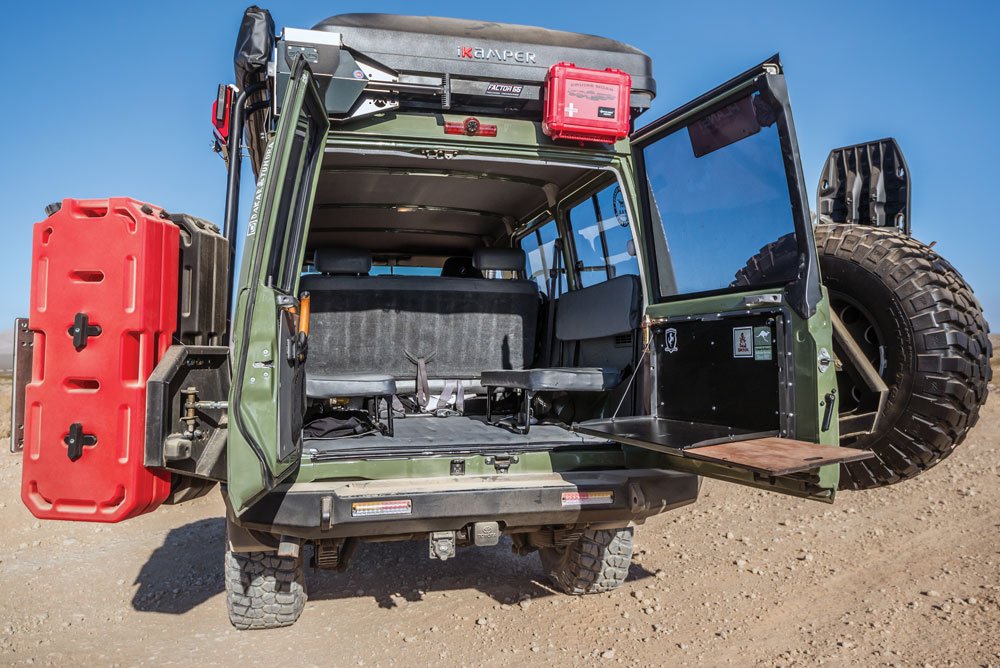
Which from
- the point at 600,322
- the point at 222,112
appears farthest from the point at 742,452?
the point at 222,112

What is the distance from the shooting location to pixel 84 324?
2.63 m

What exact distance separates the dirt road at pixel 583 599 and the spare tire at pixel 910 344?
0.82 meters

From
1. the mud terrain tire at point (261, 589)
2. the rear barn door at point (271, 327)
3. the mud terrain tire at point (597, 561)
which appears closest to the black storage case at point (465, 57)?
the rear barn door at point (271, 327)

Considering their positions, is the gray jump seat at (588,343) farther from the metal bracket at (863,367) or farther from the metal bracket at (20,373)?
the metal bracket at (20,373)

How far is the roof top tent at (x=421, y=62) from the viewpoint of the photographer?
10.9ft

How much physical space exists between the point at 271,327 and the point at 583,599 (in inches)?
99.2

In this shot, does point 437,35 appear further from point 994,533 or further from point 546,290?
point 994,533

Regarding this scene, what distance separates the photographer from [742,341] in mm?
3262

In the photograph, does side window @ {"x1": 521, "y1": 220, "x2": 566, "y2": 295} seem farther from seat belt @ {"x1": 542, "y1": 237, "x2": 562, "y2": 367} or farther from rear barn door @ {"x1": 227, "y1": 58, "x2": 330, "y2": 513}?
rear barn door @ {"x1": 227, "y1": 58, "x2": 330, "y2": 513}

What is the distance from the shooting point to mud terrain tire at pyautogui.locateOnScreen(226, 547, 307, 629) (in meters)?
3.43

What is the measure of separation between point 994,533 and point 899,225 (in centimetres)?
234

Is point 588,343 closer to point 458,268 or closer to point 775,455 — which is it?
point 458,268

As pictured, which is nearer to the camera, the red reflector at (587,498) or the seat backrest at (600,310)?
the red reflector at (587,498)

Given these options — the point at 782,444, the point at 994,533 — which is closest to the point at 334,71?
the point at 782,444
